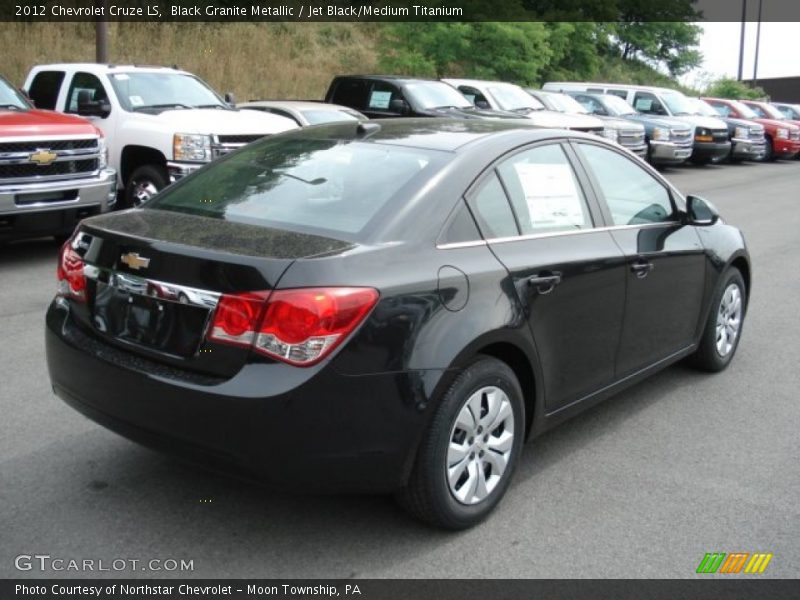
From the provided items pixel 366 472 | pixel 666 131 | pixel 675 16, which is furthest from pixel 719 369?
pixel 675 16

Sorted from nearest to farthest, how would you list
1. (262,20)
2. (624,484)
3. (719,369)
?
1. (624,484)
2. (719,369)
3. (262,20)

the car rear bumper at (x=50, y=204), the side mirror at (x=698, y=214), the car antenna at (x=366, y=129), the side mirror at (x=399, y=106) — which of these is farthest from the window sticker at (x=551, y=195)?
the side mirror at (x=399, y=106)

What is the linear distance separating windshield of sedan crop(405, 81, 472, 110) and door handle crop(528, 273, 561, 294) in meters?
12.1

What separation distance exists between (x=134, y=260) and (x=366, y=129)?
4.86ft

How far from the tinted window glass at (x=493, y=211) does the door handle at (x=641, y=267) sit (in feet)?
3.00

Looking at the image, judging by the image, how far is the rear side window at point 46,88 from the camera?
38.6 feet

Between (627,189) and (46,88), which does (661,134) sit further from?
(627,189)

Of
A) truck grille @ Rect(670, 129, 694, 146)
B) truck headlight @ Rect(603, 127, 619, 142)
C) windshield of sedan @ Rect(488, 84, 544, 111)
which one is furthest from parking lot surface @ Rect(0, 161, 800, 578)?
truck grille @ Rect(670, 129, 694, 146)

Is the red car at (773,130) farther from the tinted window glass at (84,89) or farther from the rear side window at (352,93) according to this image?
the tinted window glass at (84,89)

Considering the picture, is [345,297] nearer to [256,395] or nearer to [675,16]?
[256,395]

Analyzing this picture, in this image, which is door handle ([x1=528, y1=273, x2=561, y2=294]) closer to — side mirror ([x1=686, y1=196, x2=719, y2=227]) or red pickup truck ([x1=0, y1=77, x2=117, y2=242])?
side mirror ([x1=686, y1=196, x2=719, y2=227])

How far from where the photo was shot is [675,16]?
2122 inches

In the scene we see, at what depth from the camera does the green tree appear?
4878 centimetres

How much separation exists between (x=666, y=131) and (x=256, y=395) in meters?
19.8
